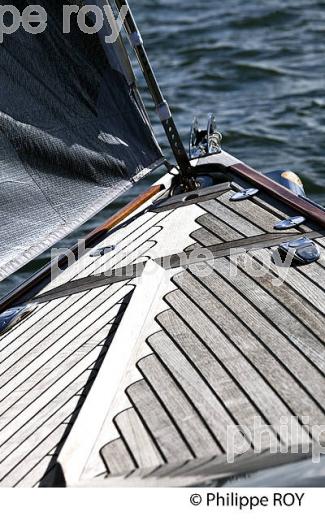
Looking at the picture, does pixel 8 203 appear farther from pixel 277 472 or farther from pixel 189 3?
pixel 189 3

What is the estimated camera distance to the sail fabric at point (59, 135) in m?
3.63

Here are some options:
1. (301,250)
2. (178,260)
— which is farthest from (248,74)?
(301,250)

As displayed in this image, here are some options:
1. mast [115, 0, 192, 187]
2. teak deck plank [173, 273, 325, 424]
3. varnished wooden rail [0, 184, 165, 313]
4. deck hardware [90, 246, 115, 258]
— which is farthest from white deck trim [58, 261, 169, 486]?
mast [115, 0, 192, 187]

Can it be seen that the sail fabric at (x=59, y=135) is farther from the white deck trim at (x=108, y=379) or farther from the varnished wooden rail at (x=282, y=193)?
the white deck trim at (x=108, y=379)

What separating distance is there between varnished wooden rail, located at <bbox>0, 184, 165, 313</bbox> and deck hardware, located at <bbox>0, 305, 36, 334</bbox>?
4.7 inches

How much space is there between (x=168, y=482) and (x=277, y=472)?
0.86 feet

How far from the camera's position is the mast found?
416cm

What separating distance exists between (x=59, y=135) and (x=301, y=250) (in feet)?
3.41

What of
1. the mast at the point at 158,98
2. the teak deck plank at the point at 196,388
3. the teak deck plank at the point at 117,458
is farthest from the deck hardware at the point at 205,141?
the teak deck plank at the point at 117,458

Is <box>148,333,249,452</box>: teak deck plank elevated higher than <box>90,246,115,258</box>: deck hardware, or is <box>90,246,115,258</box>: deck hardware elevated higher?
<box>90,246,115,258</box>: deck hardware

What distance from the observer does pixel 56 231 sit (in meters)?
3.76

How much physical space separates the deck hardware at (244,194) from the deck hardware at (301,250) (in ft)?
1.74

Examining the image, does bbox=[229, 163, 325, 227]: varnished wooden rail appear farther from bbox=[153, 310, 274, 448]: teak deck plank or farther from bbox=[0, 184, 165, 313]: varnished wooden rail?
bbox=[153, 310, 274, 448]: teak deck plank

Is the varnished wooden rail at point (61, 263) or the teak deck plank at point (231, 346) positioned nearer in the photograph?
the teak deck plank at point (231, 346)
